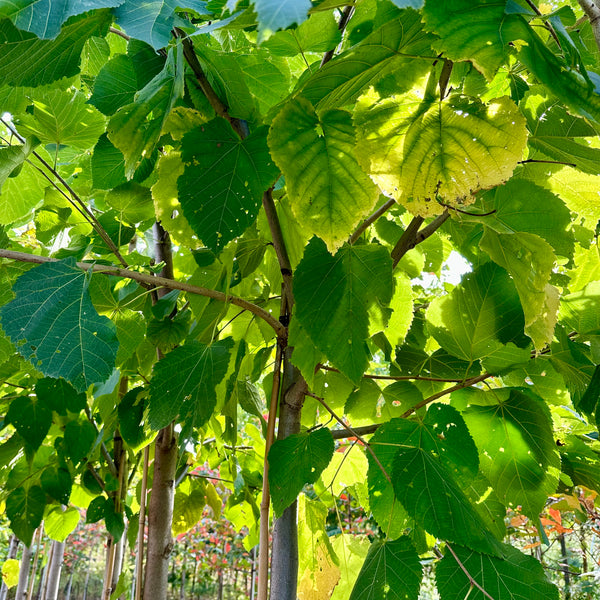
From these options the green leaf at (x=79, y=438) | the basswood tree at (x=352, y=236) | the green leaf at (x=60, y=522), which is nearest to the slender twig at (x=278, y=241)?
the basswood tree at (x=352, y=236)

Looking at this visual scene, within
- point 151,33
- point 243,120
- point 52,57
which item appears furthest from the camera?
point 243,120

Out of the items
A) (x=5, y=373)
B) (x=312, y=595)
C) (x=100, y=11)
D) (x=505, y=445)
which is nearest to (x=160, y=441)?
(x=5, y=373)

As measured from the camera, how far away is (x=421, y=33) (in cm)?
45

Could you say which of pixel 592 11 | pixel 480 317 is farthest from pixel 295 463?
pixel 592 11

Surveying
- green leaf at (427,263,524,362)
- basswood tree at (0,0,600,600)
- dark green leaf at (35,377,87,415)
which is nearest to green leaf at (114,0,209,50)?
basswood tree at (0,0,600,600)

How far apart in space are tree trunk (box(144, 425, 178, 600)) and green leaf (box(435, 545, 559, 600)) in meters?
0.65

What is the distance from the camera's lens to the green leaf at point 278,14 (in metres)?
0.27

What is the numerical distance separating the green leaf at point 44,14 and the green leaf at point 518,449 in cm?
64

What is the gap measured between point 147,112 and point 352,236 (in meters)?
0.28

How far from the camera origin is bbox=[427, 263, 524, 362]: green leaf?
2.34 ft

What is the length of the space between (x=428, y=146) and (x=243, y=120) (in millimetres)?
289

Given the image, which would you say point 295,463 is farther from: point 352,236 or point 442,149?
point 442,149

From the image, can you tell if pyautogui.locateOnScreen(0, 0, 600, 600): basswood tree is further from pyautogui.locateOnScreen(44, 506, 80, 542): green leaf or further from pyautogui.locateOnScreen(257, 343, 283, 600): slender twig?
pyautogui.locateOnScreen(44, 506, 80, 542): green leaf

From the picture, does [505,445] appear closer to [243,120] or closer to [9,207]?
[243,120]
